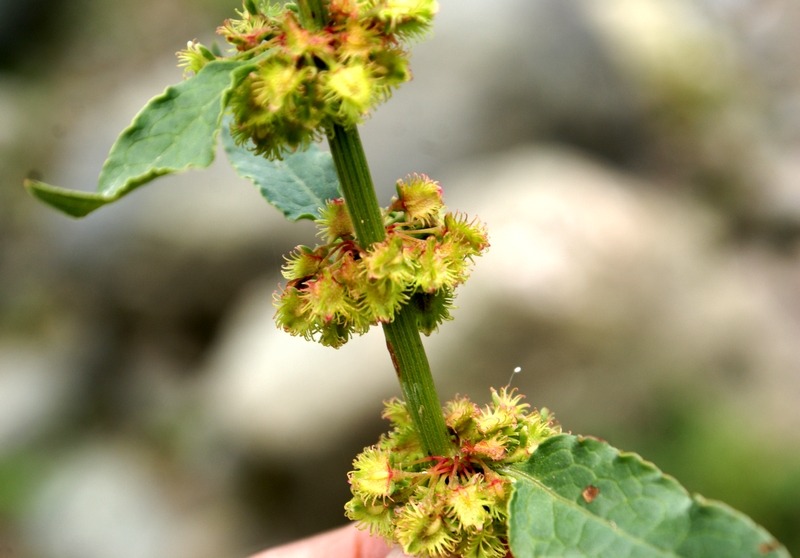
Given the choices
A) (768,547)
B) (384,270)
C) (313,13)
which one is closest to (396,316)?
(384,270)

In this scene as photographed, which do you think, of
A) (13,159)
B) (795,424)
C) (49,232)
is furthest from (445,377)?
(13,159)

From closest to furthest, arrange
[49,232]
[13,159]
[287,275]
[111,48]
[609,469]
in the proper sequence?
[609,469] < [287,275] < [49,232] < [13,159] < [111,48]

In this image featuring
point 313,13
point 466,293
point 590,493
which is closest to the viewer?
point 313,13

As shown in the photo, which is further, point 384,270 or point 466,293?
point 466,293

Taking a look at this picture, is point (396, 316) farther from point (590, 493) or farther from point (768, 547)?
point (768, 547)

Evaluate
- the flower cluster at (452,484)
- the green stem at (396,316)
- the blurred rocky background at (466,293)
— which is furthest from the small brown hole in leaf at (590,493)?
the blurred rocky background at (466,293)

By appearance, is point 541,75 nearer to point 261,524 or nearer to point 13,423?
point 261,524

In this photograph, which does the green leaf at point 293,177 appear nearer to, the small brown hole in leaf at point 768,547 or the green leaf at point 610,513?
the green leaf at point 610,513
